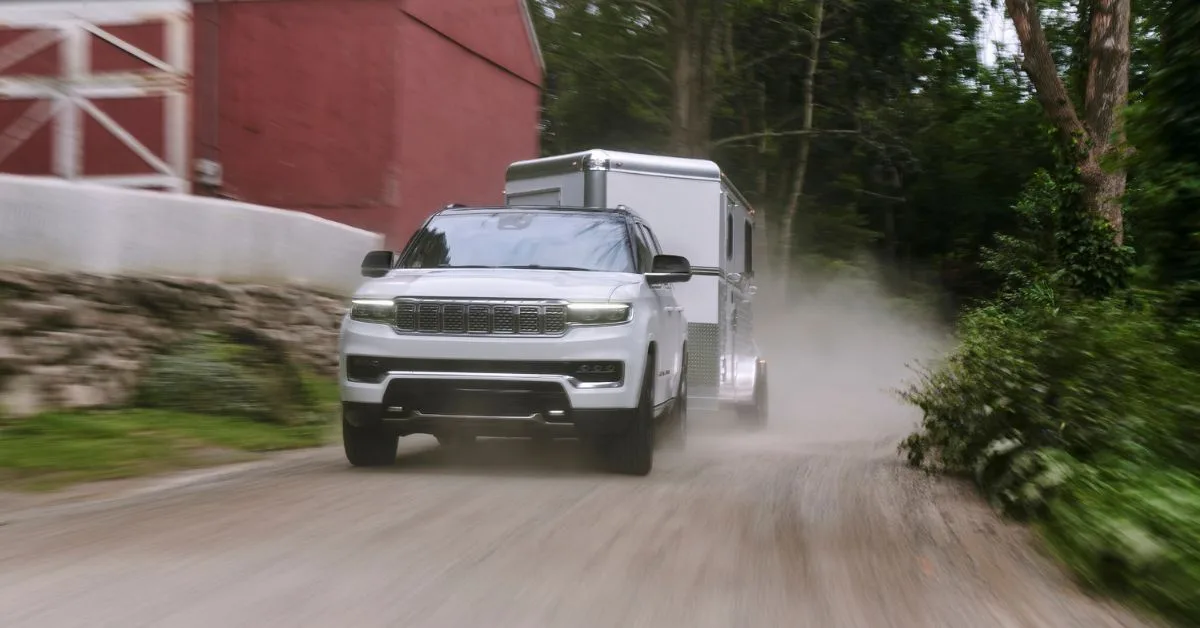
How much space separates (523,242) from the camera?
1003 centimetres

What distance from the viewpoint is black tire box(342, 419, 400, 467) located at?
915cm

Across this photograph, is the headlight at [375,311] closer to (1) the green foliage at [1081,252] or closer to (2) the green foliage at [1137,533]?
(2) the green foliage at [1137,533]

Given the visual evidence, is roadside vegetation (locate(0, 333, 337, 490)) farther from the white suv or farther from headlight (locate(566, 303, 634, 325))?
headlight (locate(566, 303, 634, 325))

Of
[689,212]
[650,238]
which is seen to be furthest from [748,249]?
[650,238]

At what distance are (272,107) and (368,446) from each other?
12507 millimetres

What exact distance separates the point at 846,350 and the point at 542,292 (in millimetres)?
24363

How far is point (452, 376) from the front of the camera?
340 inches

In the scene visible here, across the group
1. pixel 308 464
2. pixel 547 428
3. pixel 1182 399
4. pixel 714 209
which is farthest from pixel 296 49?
pixel 1182 399

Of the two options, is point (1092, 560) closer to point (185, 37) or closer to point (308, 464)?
point (308, 464)

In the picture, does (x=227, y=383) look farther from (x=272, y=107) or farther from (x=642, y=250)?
(x=272, y=107)

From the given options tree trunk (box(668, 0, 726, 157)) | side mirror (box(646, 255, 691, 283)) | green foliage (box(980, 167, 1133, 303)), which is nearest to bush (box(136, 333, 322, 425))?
side mirror (box(646, 255, 691, 283))

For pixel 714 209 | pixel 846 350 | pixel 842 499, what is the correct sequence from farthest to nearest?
pixel 846 350, pixel 714 209, pixel 842 499

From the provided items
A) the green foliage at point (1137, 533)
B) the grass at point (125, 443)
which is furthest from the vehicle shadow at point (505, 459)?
→ the green foliage at point (1137, 533)

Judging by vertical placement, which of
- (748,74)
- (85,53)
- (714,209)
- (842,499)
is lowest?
(842,499)
